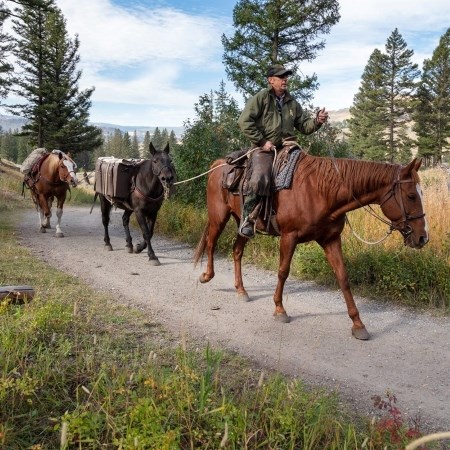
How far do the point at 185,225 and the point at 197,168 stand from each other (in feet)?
7.32

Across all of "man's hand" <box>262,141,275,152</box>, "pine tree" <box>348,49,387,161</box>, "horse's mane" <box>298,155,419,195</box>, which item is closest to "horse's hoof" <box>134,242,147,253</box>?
"man's hand" <box>262,141,275,152</box>

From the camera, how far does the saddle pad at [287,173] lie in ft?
18.2

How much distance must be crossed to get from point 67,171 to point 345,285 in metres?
8.54

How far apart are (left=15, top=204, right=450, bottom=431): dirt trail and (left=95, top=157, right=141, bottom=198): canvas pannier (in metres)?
1.51

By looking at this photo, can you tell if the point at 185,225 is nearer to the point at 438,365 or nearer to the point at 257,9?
the point at 438,365

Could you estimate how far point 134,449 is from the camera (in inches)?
87.8

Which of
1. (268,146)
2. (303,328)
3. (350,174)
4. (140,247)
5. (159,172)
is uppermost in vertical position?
(268,146)

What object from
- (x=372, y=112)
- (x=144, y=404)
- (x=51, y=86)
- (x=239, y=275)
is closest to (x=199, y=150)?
(x=239, y=275)

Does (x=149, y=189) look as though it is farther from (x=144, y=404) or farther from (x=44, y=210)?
(x=144, y=404)

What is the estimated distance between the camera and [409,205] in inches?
187

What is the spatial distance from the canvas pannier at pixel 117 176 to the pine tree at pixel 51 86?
27846 mm

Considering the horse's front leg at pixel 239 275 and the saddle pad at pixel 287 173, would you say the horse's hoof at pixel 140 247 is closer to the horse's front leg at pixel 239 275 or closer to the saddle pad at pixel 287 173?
the horse's front leg at pixel 239 275

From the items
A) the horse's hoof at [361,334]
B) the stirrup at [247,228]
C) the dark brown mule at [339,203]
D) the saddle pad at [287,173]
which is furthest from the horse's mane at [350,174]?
the horse's hoof at [361,334]

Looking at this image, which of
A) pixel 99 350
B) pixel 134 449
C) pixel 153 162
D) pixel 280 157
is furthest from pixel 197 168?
pixel 134 449
